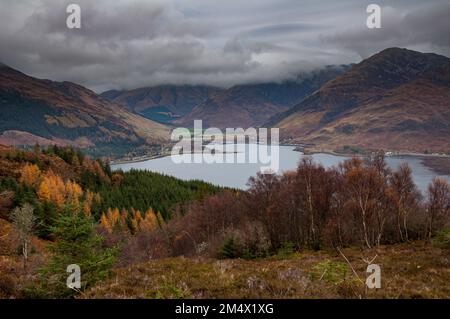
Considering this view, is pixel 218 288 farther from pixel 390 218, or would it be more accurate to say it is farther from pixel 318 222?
pixel 390 218

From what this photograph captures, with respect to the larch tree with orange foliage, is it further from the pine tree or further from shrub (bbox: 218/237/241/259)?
the pine tree

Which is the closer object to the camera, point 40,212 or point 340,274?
point 340,274

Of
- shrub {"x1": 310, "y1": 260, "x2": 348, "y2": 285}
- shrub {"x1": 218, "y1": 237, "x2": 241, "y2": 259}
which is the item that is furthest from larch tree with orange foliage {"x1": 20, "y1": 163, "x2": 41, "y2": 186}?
shrub {"x1": 310, "y1": 260, "x2": 348, "y2": 285}

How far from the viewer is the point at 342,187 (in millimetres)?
41500

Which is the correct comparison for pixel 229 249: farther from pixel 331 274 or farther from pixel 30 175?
pixel 30 175

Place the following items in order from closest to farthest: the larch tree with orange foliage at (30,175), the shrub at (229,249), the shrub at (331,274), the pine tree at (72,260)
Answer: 1. the shrub at (331,274)
2. the pine tree at (72,260)
3. the shrub at (229,249)
4. the larch tree with orange foliage at (30,175)

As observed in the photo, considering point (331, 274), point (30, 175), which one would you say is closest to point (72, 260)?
point (331, 274)

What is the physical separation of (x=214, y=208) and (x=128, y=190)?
252 ft

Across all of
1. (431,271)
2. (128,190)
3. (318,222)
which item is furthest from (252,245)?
(128,190)

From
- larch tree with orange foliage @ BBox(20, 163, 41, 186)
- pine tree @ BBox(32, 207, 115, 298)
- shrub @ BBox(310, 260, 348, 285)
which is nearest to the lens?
shrub @ BBox(310, 260, 348, 285)

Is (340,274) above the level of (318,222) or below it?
above

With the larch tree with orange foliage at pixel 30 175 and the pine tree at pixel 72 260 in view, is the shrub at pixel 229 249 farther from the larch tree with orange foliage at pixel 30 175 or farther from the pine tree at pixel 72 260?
the larch tree with orange foliage at pixel 30 175

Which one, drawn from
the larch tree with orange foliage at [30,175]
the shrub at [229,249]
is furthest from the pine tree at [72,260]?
the larch tree with orange foliage at [30,175]
